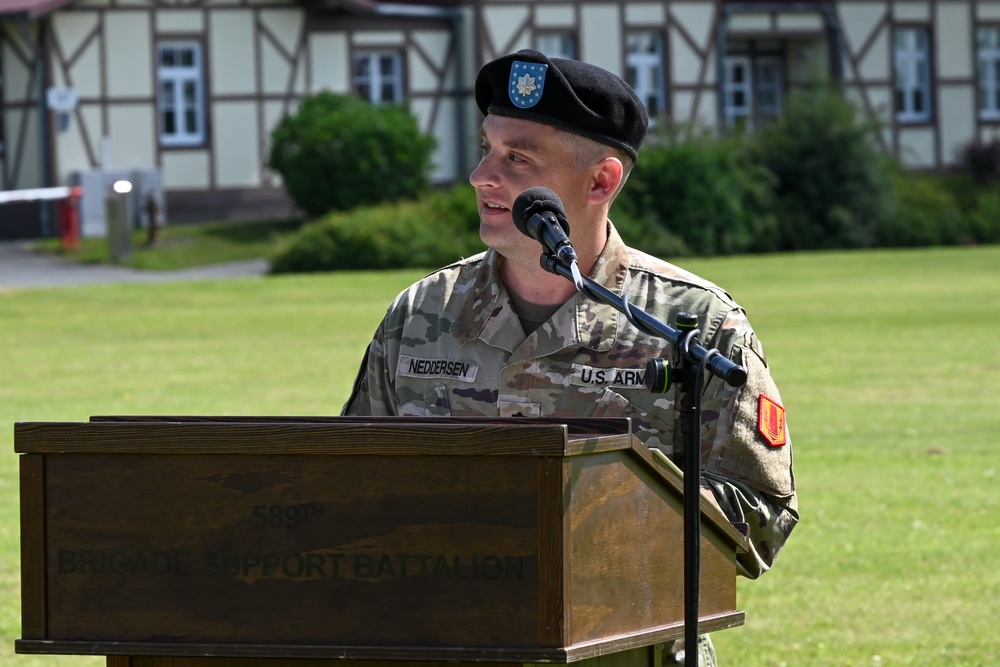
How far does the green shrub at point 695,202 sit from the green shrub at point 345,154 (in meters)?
4.73

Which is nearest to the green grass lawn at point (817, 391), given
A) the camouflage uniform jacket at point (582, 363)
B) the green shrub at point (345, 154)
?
the camouflage uniform jacket at point (582, 363)

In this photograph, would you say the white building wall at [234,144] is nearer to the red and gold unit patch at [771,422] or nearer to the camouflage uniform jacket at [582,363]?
the camouflage uniform jacket at [582,363]

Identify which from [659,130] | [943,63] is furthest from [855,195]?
[943,63]

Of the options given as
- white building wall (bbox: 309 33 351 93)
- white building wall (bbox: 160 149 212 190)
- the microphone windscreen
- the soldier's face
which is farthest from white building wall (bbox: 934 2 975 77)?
the microphone windscreen

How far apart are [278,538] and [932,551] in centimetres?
698

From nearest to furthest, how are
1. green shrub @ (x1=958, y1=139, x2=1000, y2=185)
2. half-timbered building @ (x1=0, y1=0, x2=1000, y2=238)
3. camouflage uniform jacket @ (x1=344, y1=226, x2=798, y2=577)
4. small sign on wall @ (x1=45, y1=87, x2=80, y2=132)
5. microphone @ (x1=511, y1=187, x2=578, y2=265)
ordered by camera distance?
microphone @ (x1=511, y1=187, x2=578, y2=265) < camouflage uniform jacket @ (x1=344, y1=226, x2=798, y2=577) < small sign on wall @ (x1=45, y1=87, x2=80, y2=132) < half-timbered building @ (x1=0, y1=0, x2=1000, y2=238) < green shrub @ (x1=958, y1=139, x2=1000, y2=185)

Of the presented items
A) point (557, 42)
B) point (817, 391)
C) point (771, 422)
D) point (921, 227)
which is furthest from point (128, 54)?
point (771, 422)

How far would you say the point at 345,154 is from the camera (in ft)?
116

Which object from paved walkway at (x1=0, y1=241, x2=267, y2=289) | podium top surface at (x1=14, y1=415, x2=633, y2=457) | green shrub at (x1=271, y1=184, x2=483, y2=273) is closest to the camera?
podium top surface at (x1=14, y1=415, x2=633, y2=457)

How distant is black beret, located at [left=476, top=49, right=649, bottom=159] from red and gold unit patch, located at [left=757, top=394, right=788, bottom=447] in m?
0.72

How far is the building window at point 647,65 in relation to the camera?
41.8 meters

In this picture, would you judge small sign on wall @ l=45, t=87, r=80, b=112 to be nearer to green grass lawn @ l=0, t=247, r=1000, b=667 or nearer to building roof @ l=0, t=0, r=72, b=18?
building roof @ l=0, t=0, r=72, b=18

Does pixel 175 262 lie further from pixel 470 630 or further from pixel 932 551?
pixel 470 630

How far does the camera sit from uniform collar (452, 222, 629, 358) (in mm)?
3895
